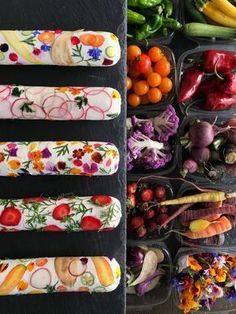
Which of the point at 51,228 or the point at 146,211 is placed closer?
the point at 51,228

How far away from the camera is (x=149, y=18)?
1.73 m

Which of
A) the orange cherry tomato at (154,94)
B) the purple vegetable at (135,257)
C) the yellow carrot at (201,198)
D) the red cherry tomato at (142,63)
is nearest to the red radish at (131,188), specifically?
the yellow carrot at (201,198)

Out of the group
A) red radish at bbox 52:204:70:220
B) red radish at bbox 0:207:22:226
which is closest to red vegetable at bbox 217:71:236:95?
red radish at bbox 52:204:70:220

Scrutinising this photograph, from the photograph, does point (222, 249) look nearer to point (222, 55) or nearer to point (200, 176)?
point (200, 176)

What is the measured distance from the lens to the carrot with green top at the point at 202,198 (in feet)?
5.77

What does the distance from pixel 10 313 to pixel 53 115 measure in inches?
A: 25.1

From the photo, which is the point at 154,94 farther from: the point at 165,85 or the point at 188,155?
the point at 188,155

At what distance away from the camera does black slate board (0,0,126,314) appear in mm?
1370

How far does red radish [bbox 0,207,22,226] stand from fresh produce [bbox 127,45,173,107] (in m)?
0.67

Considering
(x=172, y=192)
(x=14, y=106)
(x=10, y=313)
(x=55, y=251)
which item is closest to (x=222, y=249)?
(x=172, y=192)

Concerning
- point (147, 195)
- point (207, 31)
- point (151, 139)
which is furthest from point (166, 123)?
point (207, 31)

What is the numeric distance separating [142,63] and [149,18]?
19 cm

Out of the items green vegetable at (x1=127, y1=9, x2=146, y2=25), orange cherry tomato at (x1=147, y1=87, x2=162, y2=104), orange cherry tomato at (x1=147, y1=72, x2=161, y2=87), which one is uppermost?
green vegetable at (x1=127, y1=9, x2=146, y2=25)

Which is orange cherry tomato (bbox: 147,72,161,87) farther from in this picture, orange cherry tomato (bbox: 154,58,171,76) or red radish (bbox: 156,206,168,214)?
red radish (bbox: 156,206,168,214)
